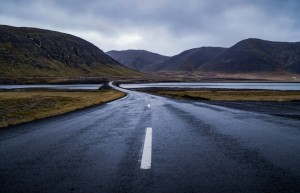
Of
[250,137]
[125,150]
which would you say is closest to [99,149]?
[125,150]

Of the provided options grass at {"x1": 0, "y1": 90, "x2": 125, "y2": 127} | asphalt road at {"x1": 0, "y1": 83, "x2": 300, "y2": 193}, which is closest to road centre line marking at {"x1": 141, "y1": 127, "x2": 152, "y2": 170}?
asphalt road at {"x1": 0, "y1": 83, "x2": 300, "y2": 193}

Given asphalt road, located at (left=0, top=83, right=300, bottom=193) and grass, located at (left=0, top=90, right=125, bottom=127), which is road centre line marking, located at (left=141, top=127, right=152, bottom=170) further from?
grass, located at (left=0, top=90, right=125, bottom=127)

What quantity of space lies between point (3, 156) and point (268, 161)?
6.19 m

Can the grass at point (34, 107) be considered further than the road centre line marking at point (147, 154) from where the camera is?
Yes

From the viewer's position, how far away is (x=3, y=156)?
7352mm

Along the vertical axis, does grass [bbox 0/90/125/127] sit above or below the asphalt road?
below

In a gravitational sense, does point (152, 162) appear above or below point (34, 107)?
above

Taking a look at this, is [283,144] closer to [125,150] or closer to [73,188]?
[125,150]

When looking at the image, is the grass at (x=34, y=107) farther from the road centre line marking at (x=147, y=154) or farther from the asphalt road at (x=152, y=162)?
the road centre line marking at (x=147, y=154)

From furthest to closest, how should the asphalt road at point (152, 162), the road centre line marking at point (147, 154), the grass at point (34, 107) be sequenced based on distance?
the grass at point (34, 107) < the road centre line marking at point (147, 154) < the asphalt road at point (152, 162)

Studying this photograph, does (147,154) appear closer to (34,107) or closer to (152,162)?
(152,162)

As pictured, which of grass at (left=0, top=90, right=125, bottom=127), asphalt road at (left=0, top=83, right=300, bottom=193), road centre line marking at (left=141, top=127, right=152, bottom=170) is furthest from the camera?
grass at (left=0, top=90, right=125, bottom=127)

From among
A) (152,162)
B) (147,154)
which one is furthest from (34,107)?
(152,162)

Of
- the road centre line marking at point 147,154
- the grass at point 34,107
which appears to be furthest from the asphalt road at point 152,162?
the grass at point 34,107
